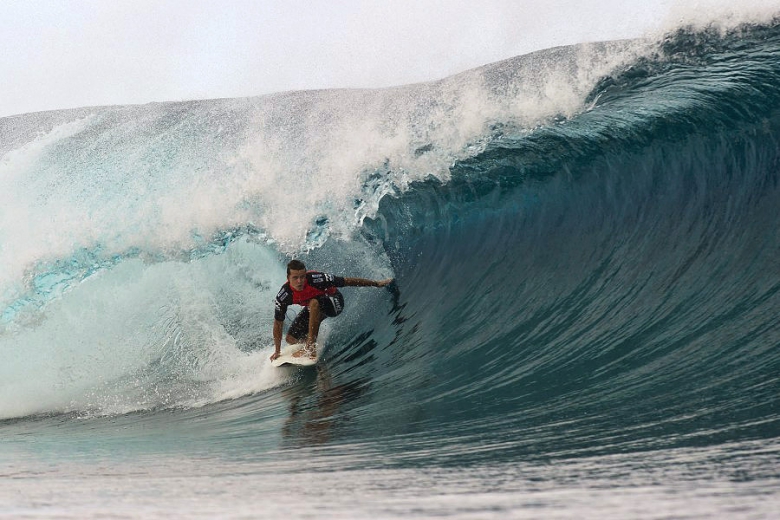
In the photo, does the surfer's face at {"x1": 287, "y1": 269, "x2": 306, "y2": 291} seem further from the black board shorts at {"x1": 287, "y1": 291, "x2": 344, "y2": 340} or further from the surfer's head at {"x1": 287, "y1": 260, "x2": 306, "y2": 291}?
the black board shorts at {"x1": 287, "y1": 291, "x2": 344, "y2": 340}

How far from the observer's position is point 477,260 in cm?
773

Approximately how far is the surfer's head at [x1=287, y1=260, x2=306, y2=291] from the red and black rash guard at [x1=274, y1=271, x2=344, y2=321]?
15 centimetres

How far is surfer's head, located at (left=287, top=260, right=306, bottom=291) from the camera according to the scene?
6348 millimetres

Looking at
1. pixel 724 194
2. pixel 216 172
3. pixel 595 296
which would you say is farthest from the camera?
pixel 216 172

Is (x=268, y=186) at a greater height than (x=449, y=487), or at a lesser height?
greater

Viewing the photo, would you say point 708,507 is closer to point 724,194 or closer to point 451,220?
point 724,194

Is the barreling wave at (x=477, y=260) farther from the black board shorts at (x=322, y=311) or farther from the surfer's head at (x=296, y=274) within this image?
the surfer's head at (x=296, y=274)

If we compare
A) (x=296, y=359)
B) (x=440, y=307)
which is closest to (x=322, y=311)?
(x=296, y=359)

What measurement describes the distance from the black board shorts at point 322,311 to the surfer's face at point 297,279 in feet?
1.13

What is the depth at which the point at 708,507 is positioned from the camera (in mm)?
1772

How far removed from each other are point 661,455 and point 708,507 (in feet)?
2.16

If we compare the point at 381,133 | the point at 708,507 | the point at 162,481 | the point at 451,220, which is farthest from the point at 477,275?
the point at 708,507

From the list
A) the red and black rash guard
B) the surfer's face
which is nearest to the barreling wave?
the red and black rash guard

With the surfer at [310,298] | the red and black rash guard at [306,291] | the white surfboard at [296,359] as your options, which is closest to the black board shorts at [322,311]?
the surfer at [310,298]
